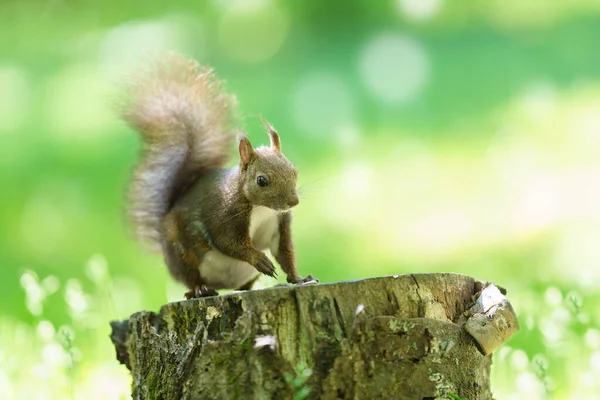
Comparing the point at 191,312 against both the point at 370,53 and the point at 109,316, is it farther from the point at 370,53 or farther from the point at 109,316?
the point at 370,53

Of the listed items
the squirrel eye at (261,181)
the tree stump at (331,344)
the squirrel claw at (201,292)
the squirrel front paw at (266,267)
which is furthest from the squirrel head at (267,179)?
the tree stump at (331,344)

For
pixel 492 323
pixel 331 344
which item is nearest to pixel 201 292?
pixel 331 344

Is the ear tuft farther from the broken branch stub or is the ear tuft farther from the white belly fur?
the broken branch stub

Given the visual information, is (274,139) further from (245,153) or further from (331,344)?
(331,344)

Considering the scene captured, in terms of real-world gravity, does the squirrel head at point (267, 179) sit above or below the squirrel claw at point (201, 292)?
above

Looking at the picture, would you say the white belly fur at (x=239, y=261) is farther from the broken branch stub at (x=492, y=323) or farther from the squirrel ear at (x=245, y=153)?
the broken branch stub at (x=492, y=323)

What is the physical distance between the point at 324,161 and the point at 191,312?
7.26 feet

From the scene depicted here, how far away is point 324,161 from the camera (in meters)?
3.66

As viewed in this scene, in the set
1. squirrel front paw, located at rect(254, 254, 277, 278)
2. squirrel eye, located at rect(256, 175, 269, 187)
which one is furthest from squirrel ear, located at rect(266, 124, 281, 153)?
squirrel front paw, located at rect(254, 254, 277, 278)

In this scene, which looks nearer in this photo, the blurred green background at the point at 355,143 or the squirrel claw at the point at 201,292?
the squirrel claw at the point at 201,292

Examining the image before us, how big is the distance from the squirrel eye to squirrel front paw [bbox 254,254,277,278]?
0.51 ft

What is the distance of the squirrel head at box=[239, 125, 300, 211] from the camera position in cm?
179

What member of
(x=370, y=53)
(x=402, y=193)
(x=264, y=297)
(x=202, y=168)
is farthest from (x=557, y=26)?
(x=264, y=297)

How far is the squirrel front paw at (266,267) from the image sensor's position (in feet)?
5.90
